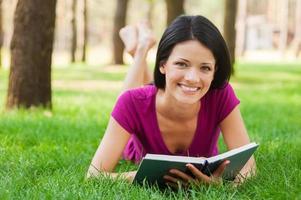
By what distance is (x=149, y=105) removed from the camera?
10.2 ft

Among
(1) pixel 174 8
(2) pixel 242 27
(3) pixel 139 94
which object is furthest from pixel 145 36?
(2) pixel 242 27

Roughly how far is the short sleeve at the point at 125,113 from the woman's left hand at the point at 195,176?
397 millimetres

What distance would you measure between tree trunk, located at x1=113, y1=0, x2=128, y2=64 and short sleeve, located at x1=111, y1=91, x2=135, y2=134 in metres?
14.8

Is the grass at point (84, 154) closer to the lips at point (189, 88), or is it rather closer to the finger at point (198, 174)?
the finger at point (198, 174)

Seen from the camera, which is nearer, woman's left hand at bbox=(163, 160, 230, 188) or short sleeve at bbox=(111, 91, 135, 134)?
woman's left hand at bbox=(163, 160, 230, 188)

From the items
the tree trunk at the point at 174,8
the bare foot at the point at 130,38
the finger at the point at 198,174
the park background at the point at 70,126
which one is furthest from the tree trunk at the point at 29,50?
the tree trunk at the point at 174,8

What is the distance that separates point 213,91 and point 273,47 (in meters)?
40.7

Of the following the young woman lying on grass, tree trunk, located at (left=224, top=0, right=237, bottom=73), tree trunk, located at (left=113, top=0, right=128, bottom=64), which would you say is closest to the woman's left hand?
the young woman lying on grass

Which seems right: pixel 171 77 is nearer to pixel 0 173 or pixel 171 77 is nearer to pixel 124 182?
pixel 124 182

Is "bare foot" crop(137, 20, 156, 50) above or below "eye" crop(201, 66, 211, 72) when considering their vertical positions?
above

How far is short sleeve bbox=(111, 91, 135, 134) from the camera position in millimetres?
3006

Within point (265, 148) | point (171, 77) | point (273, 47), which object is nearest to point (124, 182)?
point (171, 77)

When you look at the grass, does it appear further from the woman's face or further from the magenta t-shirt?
the woman's face

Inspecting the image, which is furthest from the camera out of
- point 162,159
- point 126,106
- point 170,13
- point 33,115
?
point 170,13
